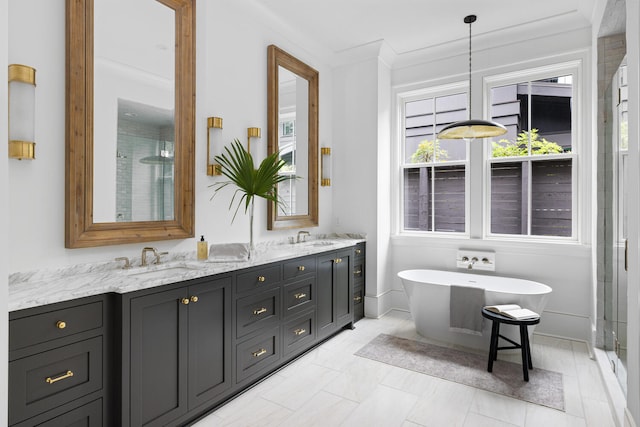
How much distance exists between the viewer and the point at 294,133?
152 inches

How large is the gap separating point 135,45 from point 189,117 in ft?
1.80

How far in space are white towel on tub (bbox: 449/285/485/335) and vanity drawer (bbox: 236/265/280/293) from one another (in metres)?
1.65

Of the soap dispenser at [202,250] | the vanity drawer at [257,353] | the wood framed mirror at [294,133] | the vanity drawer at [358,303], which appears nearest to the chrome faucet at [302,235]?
the wood framed mirror at [294,133]

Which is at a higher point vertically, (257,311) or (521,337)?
(257,311)

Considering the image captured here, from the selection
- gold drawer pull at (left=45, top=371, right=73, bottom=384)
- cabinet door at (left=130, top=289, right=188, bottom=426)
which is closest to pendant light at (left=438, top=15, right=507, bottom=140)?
cabinet door at (left=130, top=289, right=188, bottom=426)

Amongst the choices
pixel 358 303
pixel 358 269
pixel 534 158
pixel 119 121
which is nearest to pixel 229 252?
pixel 119 121

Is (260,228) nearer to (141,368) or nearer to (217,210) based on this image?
(217,210)

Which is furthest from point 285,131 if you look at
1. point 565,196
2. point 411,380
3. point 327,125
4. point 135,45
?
point 565,196

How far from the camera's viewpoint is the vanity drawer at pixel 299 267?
2.89 metres

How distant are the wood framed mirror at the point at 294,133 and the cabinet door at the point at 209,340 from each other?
4.25 ft

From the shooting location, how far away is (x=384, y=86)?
4.35 meters

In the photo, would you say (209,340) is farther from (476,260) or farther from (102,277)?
(476,260)

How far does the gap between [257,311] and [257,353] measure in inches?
12.0

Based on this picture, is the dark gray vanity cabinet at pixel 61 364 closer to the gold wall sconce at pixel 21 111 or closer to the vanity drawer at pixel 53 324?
the vanity drawer at pixel 53 324
